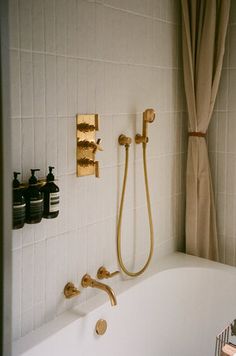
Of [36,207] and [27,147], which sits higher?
[27,147]

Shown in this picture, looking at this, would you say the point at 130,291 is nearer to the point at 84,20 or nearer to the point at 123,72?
the point at 123,72

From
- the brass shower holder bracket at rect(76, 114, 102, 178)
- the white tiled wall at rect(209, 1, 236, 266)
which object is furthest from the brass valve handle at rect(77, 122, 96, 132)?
the white tiled wall at rect(209, 1, 236, 266)

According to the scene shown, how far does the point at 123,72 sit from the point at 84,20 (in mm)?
337

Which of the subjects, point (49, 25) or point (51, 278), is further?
point (51, 278)

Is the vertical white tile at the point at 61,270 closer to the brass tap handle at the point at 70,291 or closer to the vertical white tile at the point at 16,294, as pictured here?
the brass tap handle at the point at 70,291

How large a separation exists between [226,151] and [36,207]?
1355 mm

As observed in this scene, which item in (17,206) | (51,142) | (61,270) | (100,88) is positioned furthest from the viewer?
(100,88)

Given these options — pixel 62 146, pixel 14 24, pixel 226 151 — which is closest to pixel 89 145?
pixel 62 146

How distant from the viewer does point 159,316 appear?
7.17ft

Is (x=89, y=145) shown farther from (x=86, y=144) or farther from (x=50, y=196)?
(x=50, y=196)

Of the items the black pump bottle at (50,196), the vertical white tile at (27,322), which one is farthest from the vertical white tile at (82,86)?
the vertical white tile at (27,322)

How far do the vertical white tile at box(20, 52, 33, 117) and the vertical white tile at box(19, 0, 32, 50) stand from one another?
0.12ft

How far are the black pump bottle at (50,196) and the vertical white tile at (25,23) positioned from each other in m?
0.45

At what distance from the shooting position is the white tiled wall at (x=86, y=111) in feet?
5.17
